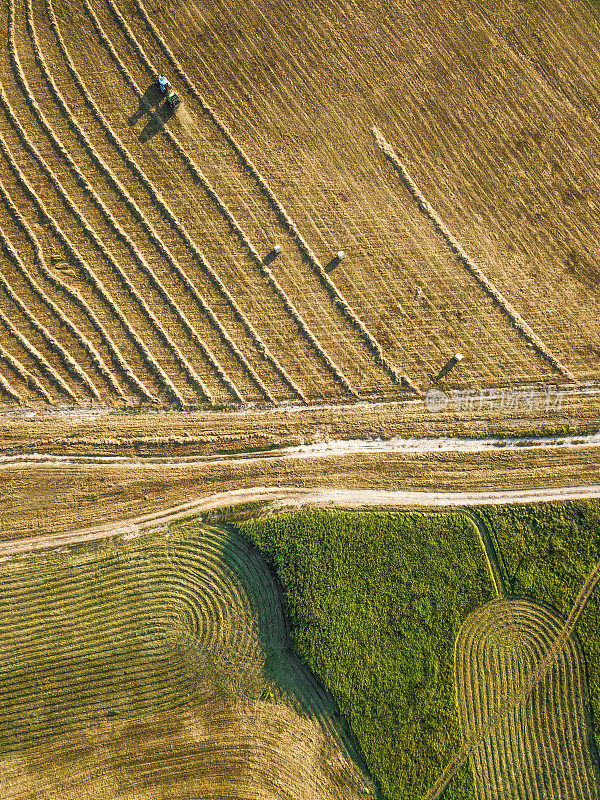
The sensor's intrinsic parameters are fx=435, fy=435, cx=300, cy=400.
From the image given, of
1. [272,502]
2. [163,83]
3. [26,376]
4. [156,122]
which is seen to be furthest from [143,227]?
[272,502]

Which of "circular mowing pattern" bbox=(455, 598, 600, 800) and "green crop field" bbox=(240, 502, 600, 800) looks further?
"circular mowing pattern" bbox=(455, 598, 600, 800)

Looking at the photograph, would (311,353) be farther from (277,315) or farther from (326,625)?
(326,625)

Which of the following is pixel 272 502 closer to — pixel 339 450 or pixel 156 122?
pixel 339 450

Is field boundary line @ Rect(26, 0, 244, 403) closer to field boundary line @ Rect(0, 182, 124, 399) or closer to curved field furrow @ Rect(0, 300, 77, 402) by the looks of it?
field boundary line @ Rect(0, 182, 124, 399)

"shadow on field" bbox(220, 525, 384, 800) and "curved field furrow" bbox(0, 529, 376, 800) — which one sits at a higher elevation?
"shadow on field" bbox(220, 525, 384, 800)

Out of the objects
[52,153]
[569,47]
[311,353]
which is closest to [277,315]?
[311,353]

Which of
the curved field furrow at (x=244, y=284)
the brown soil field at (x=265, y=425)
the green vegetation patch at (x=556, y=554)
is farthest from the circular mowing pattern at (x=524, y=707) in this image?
the curved field furrow at (x=244, y=284)

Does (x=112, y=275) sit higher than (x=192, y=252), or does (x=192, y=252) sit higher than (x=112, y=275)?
(x=192, y=252)

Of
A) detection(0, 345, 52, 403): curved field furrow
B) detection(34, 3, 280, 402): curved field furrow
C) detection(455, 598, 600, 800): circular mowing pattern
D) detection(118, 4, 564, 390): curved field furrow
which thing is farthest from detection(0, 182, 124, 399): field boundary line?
detection(455, 598, 600, 800): circular mowing pattern
